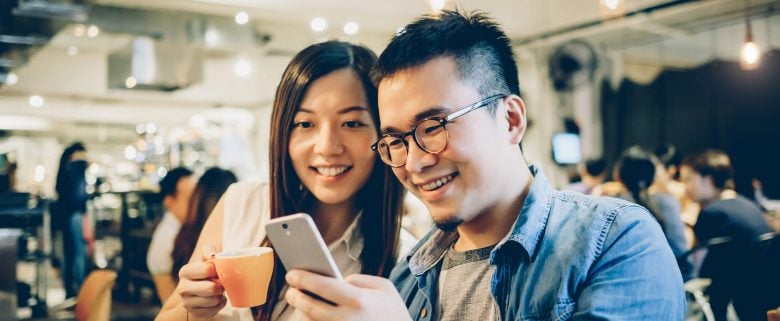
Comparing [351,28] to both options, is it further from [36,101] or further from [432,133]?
[432,133]

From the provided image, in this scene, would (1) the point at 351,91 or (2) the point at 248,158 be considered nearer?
(1) the point at 351,91

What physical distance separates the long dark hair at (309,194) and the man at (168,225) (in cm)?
198

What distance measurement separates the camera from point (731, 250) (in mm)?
3789

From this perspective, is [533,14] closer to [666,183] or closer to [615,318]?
[666,183]

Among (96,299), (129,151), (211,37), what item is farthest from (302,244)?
(129,151)

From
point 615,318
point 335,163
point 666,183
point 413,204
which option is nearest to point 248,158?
point 413,204

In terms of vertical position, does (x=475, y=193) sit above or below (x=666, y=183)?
above

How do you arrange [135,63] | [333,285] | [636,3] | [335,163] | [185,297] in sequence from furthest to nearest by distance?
[636,3], [135,63], [335,163], [185,297], [333,285]

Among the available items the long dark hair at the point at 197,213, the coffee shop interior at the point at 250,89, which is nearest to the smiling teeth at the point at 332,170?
the long dark hair at the point at 197,213

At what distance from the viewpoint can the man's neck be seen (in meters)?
1.21

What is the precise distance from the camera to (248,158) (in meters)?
7.98

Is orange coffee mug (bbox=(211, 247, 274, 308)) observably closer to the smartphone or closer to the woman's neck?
the smartphone

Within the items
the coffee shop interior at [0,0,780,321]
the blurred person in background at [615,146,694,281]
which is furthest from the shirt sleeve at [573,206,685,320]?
the blurred person in background at [615,146,694,281]

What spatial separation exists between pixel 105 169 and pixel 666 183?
8672 millimetres
